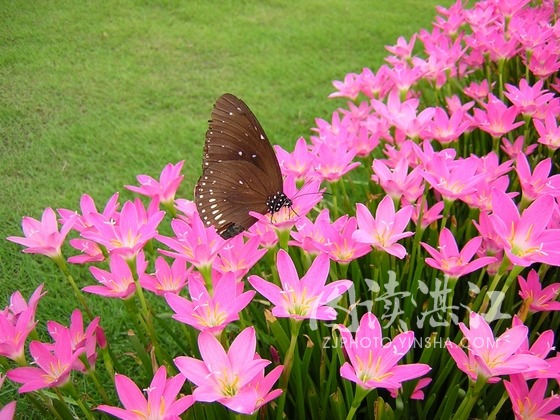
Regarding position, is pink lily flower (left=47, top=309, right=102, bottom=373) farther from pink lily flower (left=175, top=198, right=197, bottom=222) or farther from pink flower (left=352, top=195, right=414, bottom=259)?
pink flower (left=352, top=195, right=414, bottom=259)

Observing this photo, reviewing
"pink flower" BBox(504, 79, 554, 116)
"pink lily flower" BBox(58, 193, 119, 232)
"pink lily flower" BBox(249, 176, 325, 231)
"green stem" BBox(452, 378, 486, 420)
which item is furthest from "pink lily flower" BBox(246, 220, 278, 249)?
"pink flower" BBox(504, 79, 554, 116)

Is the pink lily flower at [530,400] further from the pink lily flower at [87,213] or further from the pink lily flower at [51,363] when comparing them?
the pink lily flower at [87,213]

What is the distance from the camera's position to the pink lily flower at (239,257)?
4.21ft

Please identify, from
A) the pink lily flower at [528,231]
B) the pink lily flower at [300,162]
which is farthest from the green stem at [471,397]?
the pink lily flower at [300,162]

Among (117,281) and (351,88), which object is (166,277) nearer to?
(117,281)

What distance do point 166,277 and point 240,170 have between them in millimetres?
464

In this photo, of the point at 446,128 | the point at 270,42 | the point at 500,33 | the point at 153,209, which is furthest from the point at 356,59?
the point at 153,209

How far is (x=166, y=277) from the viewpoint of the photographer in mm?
1324

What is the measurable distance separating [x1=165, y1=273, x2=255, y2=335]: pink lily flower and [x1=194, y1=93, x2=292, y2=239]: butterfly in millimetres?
490

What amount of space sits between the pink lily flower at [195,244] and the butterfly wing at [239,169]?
0.26m

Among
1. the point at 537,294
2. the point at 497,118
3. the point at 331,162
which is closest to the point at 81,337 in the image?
the point at 331,162

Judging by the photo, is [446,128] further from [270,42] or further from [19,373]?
[270,42]

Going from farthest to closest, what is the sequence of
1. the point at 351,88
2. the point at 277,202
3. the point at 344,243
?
the point at 351,88
the point at 277,202
the point at 344,243

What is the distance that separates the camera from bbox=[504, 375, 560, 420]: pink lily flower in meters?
1.08
